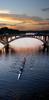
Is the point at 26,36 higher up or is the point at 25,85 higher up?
the point at 25,85

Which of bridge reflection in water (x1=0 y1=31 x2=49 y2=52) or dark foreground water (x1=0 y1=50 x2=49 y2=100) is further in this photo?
bridge reflection in water (x1=0 y1=31 x2=49 y2=52)

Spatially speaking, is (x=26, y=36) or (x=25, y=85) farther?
(x=26, y=36)

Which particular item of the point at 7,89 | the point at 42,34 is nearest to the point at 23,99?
the point at 7,89

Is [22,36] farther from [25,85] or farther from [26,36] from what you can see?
[25,85]

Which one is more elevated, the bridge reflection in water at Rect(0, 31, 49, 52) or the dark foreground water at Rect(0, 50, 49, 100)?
the dark foreground water at Rect(0, 50, 49, 100)

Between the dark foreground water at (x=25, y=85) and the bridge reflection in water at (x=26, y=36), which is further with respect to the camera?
the bridge reflection in water at (x=26, y=36)

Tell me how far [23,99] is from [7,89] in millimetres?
4473

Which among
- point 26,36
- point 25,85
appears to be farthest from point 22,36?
point 25,85

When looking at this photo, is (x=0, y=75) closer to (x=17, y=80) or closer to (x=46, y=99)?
(x=17, y=80)

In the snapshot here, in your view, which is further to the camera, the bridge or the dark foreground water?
the bridge

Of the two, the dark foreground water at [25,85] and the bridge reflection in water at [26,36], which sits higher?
the dark foreground water at [25,85]

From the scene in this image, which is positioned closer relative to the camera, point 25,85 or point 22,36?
point 25,85

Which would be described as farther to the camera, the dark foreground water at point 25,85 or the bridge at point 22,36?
the bridge at point 22,36

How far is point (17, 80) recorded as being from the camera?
3719 centimetres
